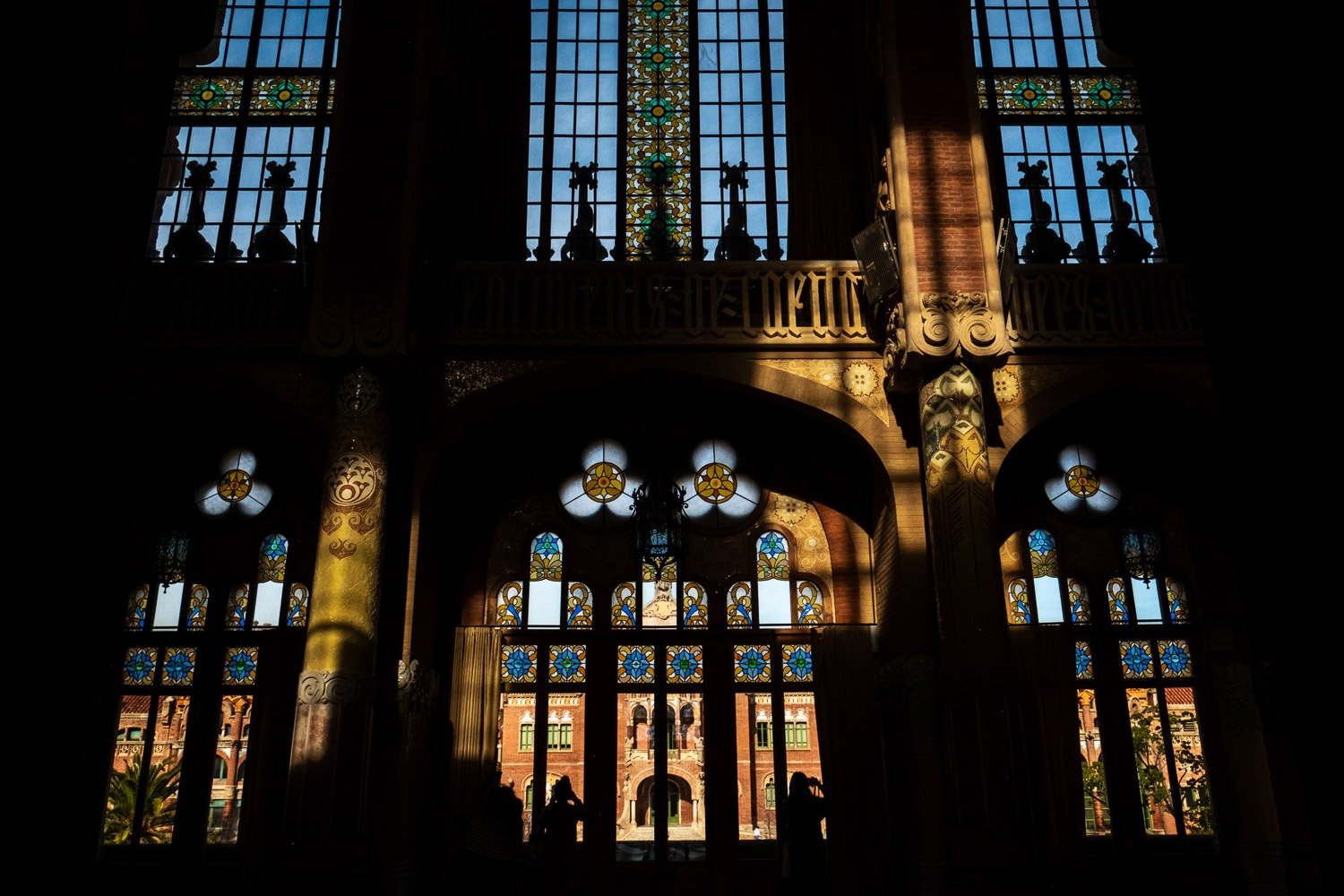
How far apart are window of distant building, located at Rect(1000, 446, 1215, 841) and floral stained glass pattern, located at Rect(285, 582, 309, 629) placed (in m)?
8.61

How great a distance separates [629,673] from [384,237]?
19.3 feet

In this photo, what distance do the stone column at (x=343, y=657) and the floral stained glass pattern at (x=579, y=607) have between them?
3359 mm

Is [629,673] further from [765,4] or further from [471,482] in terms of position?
[765,4]

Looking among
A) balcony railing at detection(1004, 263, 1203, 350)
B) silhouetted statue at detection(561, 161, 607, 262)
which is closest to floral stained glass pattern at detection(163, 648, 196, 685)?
silhouetted statue at detection(561, 161, 607, 262)

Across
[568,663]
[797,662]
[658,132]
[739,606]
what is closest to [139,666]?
[568,663]

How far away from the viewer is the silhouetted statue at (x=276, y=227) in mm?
14703

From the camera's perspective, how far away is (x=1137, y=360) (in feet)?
41.0

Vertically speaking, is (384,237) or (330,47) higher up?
(330,47)

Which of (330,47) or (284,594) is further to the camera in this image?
(330,47)

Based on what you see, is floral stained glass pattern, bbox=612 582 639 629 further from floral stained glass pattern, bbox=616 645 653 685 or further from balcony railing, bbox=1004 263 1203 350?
balcony railing, bbox=1004 263 1203 350

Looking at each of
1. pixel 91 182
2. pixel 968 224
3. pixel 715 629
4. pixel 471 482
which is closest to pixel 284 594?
pixel 471 482

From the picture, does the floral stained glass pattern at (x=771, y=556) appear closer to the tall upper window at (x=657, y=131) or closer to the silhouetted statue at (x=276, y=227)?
the tall upper window at (x=657, y=131)

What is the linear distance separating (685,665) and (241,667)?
17.6ft

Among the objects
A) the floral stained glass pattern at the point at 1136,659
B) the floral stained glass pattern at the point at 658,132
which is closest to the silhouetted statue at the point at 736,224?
the floral stained glass pattern at the point at 658,132
